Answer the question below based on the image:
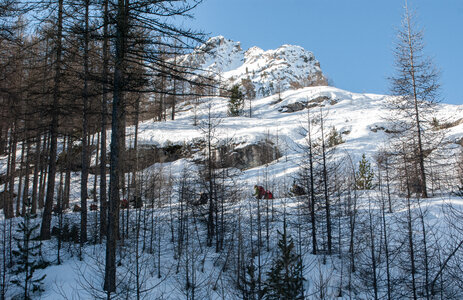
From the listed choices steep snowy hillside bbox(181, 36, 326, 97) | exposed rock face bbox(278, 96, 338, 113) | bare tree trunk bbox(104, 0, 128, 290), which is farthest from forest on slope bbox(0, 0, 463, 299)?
steep snowy hillside bbox(181, 36, 326, 97)

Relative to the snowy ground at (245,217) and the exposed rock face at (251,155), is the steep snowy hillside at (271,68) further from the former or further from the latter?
the exposed rock face at (251,155)

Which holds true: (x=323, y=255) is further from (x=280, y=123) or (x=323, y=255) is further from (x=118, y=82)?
(x=280, y=123)

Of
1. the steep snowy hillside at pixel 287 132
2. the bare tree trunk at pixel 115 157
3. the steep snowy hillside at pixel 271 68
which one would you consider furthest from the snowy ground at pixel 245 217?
the steep snowy hillside at pixel 271 68

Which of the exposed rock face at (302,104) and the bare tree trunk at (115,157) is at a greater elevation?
the exposed rock face at (302,104)

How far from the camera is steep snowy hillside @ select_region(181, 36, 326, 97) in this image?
95.5 meters

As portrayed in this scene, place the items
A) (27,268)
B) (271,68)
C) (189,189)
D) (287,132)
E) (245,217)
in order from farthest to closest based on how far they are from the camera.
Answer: (271,68), (287,132), (189,189), (245,217), (27,268)

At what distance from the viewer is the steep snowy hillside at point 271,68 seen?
9550 centimetres

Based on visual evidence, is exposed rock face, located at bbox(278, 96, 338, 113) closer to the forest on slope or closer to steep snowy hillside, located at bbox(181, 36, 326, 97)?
the forest on slope

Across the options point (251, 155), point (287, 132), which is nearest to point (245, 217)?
point (251, 155)

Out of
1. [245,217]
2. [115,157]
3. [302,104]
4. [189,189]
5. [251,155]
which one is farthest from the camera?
[302,104]

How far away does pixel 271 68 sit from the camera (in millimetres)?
121000

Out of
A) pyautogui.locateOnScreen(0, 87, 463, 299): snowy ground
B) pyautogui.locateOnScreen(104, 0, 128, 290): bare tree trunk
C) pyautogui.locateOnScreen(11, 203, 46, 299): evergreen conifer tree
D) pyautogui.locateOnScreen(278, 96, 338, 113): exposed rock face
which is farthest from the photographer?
pyautogui.locateOnScreen(278, 96, 338, 113): exposed rock face

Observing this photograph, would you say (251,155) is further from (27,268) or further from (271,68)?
(271,68)

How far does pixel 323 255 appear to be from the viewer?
13102mm
